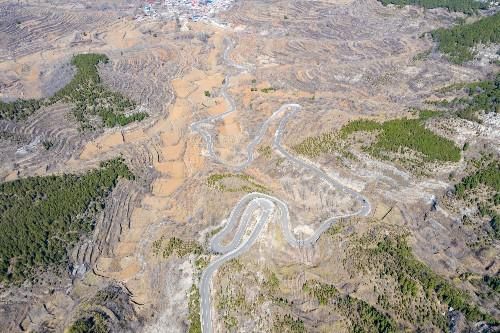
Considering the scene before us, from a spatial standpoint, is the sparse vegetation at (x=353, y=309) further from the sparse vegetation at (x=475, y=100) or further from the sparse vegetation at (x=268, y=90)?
the sparse vegetation at (x=268, y=90)

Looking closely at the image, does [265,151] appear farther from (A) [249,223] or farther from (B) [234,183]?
(A) [249,223]

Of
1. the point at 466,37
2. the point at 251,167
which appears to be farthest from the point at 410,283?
the point at 466,37

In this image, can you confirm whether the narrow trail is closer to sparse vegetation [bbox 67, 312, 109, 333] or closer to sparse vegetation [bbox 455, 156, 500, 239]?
sparse vegetation [bbox 67, 312, 109, 333]

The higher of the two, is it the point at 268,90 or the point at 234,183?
the point at 268,90

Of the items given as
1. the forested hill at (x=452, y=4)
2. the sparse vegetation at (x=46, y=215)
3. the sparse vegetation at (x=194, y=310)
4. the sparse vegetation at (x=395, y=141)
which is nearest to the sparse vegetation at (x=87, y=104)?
→ the sparse vegetation at (x=46, y=215)

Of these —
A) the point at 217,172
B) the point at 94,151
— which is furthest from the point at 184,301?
the point at 94,151
